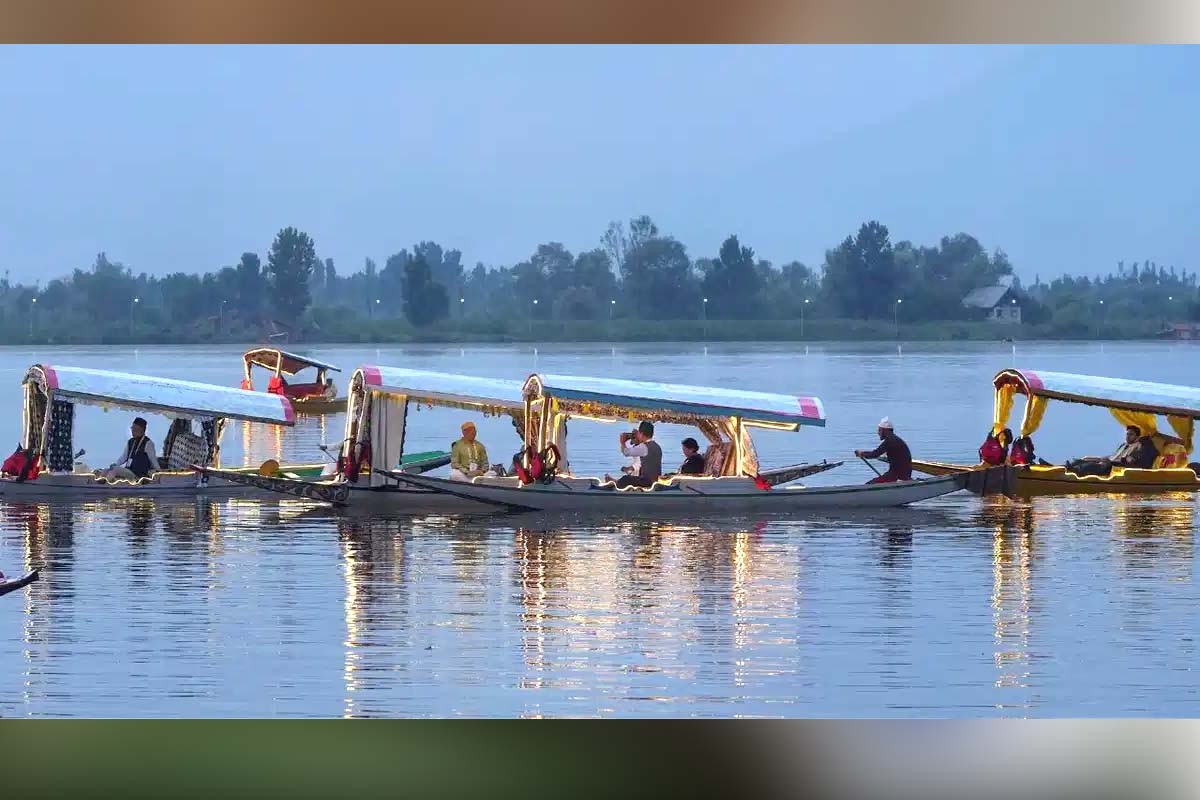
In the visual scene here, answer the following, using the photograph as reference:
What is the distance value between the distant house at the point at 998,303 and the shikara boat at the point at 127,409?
107942 mm

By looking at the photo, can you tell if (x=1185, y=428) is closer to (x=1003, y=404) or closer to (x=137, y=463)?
(x=1003, y=404)

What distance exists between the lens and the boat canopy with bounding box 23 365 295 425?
70.2ft

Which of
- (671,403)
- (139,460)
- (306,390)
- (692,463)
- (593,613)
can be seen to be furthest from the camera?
(306,390)

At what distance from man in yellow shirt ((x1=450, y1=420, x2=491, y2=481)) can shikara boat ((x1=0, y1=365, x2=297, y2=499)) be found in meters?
2.12

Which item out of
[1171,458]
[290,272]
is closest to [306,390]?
[1171,458]

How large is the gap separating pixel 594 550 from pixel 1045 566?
4.23m

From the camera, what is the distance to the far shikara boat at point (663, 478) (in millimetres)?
20359

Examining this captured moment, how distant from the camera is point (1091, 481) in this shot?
23.7 m

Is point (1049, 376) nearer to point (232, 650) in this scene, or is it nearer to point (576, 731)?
point (232, 650)

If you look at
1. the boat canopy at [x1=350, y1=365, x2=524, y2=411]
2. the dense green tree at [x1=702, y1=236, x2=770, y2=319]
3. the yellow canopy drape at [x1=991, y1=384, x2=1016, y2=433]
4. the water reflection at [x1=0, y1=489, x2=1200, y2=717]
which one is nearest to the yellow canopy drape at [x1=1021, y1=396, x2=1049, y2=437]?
the yellow canopy drape at [x1=991, y1=384, x2=1016, y2=433]

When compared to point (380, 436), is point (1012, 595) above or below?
below

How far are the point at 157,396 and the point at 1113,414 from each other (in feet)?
37.1

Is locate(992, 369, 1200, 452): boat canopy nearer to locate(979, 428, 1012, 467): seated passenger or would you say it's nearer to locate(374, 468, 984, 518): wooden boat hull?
locate(979, 428, 1012, 467): seated passenger

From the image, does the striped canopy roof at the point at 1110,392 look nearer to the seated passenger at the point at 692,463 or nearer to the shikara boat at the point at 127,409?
the seated passenger at the point at 692,463
